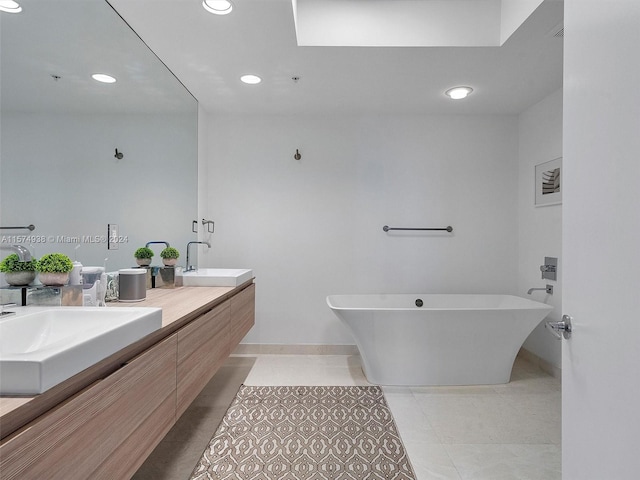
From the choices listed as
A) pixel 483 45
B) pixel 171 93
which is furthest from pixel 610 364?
pixel 171 93

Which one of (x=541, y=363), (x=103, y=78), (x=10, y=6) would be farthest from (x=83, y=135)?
(x=541, y=363)

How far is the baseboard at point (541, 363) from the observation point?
291 centimetres

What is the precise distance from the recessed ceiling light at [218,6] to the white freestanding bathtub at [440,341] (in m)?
1.98

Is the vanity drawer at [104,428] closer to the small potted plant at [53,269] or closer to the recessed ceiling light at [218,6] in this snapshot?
the small potted plant at [53,269]

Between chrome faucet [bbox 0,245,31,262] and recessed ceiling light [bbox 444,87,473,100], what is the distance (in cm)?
295

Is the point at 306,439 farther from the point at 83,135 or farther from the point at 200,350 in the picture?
the point at 83,135

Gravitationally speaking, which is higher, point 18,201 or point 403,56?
point 403,56

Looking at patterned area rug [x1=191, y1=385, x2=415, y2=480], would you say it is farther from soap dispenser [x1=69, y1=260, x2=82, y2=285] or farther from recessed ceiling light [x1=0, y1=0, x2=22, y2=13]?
recessed ceiling light [x1=0, y1=0, x2=22, y2=13]

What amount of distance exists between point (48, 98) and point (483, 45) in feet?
7.77

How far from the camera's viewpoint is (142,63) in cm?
222

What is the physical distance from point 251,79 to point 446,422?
9.00ft

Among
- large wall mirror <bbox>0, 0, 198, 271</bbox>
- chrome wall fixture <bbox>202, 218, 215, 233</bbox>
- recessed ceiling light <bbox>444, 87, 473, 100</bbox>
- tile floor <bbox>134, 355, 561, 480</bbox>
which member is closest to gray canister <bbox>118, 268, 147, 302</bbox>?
large wall mirror <bbox>0, 0, 198, 271</bbox>

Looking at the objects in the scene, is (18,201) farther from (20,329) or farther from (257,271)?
(257,271)

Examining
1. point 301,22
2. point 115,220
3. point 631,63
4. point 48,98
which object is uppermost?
point 301,22
